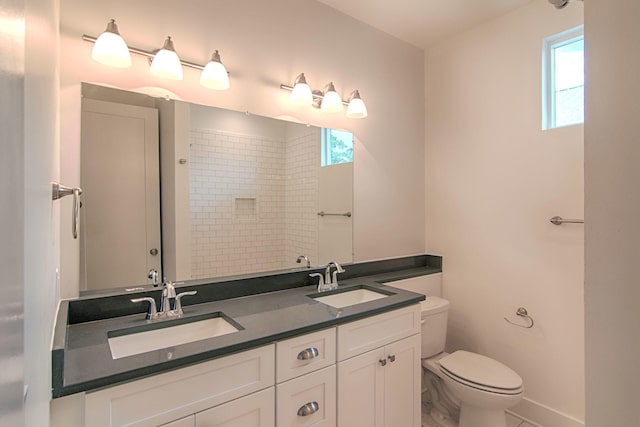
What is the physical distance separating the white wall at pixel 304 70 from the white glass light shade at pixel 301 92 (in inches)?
2.5

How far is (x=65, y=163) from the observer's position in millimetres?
1366

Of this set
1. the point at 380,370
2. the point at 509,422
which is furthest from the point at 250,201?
the point at 509,422

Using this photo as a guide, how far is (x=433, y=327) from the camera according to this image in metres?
2.21

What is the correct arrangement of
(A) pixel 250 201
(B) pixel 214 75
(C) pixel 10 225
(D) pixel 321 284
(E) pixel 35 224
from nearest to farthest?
(C) pixel 10 225
(E) pixel 35 224
(B) pixel 214 75
(A) pixel 250 201
(D) pixel 321 284

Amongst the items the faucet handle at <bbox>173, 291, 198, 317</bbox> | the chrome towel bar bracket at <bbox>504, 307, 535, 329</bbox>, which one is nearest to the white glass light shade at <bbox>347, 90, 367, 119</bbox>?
the faucet handle at <bbox>173, 291, 198, 317</bbox>

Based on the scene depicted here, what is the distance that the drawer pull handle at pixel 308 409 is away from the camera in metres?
1.32

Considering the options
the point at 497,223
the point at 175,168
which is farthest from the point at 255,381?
the point at 497,223

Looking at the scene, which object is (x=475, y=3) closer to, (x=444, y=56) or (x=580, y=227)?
(x=444, y=56)

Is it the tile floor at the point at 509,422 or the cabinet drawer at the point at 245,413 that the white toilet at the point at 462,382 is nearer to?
the tile floor at the point at 509,422

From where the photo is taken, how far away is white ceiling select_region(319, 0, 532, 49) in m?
2.13

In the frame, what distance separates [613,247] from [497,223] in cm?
196

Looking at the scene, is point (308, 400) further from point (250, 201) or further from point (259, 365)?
point (250, 201)

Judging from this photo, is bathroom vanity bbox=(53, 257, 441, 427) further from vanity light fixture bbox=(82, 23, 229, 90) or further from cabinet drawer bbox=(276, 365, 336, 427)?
vanity light fixture bbox=(82, 23, 229, 90)

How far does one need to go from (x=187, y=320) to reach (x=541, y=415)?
2191mm
